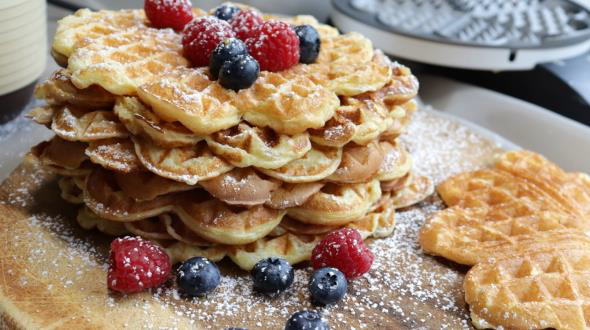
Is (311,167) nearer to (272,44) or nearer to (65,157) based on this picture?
(272,44)

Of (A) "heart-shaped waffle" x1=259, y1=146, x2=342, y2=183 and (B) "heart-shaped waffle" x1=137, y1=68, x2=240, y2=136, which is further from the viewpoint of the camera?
(A) "heart-shaped waffle" x1=259, y1=146, x2=342, y2=183

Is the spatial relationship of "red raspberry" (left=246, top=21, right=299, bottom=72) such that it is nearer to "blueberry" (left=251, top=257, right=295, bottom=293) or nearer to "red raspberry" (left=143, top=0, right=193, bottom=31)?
"red raspberry" (left=143, top=0, right=193, bottom=31)

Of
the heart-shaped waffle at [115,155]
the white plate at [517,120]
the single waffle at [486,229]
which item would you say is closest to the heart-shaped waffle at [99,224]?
the heart-shaped waffle at [115,155]

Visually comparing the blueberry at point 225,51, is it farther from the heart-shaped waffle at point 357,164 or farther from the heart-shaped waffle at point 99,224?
the heart-shaped waffle at point 99,224

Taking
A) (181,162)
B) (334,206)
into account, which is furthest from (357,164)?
(181,162)

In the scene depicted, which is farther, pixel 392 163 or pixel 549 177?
pixel 549 177

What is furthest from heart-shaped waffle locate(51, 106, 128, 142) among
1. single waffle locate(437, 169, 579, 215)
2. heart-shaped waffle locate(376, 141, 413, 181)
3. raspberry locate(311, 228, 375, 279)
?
single waffle locate(437, 169, 579, 215)
